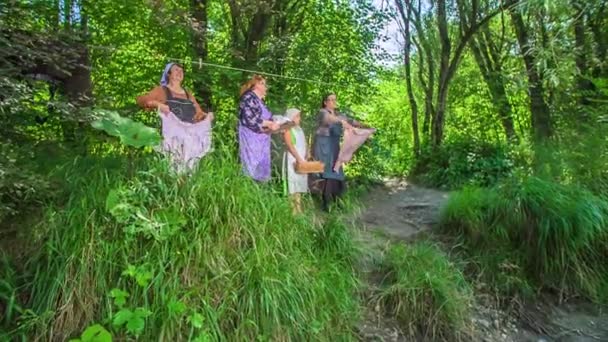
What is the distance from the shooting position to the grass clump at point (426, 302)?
359 cm

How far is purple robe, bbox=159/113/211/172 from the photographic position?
3.48 meters

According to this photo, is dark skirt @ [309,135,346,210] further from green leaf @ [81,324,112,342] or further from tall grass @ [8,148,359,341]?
green leaf @ [81,324,112,342]

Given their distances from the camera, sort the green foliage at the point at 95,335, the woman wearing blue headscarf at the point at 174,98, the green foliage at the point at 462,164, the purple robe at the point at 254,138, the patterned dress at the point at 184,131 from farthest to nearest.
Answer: the green foliage at the point at 462,164, the purple robe at the point at 254,138, the woman wearing blue headscarf at the point at 174,98, the patterned dress at the point at 184,131, the green foliage at the point at 95,335

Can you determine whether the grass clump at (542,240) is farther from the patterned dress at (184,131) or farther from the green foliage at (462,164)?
the patterned dress at (184,131)

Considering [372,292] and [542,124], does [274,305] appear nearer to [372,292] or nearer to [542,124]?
[372,292]

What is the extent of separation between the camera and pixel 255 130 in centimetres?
400

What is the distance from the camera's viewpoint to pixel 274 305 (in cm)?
274

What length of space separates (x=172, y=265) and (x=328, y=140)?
103 inches

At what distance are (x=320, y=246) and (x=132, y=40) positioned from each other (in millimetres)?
3412

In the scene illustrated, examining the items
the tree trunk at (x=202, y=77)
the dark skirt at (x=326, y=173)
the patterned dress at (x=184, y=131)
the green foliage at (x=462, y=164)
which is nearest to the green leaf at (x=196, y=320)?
the patterned dress at (x=184, y=131)

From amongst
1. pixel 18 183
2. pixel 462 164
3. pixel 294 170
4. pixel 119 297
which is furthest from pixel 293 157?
pixel 462 164

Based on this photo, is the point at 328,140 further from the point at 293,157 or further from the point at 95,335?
the point at 95,335

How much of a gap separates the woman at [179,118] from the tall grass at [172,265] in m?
0.38

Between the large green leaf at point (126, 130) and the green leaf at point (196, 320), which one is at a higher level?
the large green leaf at point (126, 130)
